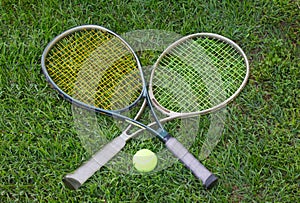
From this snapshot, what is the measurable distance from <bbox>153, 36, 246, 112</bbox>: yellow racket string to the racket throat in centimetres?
23

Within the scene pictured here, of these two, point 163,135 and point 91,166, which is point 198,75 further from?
point 91,166

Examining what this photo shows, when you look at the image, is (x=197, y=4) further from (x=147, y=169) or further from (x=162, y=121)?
(x=147, y=169)

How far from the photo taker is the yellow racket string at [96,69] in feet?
10.0

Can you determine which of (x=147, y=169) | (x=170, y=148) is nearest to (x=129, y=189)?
(x=147, y=169)

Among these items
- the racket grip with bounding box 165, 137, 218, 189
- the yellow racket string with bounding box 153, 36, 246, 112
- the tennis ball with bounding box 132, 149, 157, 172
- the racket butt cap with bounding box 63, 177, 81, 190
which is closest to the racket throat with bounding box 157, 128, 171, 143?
the racket grip with bounding box 165, 137, 218, 189

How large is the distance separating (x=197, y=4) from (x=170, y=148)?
46.2 inches

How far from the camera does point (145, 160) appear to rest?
2.88 m

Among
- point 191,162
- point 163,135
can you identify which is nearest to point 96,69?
point 163,135

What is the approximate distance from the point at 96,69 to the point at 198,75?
0.66 meters

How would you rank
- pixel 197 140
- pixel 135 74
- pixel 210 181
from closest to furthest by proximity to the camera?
pixel 210 181 < pixel 197 140 < pixel 135 74

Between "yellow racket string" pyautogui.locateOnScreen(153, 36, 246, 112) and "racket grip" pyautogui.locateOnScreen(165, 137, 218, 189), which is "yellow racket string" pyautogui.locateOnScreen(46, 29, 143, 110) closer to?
"yellow racket string" pyautogui.locateOnScreen(153, 36, 246, 112)

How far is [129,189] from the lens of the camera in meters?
2.88

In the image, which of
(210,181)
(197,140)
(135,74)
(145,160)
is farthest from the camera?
(135,74)

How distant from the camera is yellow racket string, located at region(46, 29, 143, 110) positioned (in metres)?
3.06
